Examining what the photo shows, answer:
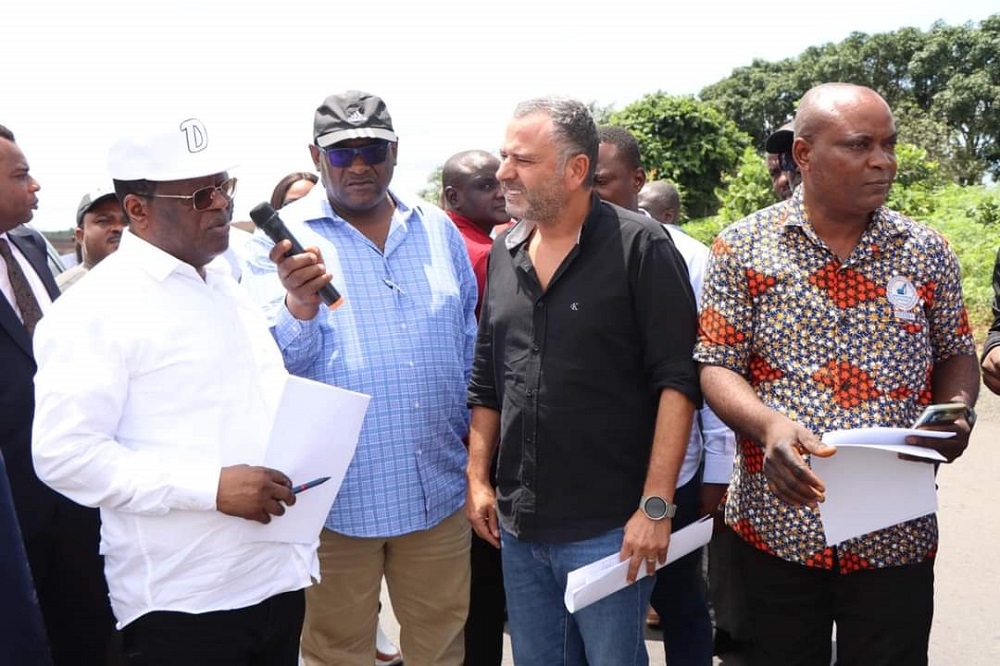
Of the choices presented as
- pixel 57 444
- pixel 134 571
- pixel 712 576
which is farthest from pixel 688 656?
pixel 57 444

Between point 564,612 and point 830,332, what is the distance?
3.77 ft

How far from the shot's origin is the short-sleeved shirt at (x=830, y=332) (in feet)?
7.83

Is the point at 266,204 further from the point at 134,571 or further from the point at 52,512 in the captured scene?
the point at 52,512

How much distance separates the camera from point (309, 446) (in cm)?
234

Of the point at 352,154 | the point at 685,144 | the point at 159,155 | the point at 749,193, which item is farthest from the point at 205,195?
the point at 685,144

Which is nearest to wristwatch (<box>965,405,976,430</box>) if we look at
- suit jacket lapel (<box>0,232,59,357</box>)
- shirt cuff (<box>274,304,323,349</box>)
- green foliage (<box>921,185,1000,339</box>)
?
shirt cuff (<box>274,304,323,349</box>)

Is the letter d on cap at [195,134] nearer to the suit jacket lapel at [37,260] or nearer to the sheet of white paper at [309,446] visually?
the sheet of white paper at [309,446]

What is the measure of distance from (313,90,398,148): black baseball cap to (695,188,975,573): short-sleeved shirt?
133cm

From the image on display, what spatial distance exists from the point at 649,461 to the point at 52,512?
80.8 inches

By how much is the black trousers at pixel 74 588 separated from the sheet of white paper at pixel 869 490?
2470 mm

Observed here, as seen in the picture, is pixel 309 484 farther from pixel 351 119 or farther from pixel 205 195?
pixel 351 119

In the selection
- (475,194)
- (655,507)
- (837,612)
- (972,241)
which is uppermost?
(475,194)

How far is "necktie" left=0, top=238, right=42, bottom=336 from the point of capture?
127 inches

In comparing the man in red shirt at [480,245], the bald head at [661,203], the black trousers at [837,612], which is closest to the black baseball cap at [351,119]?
the man in red shirt at [480,245]
